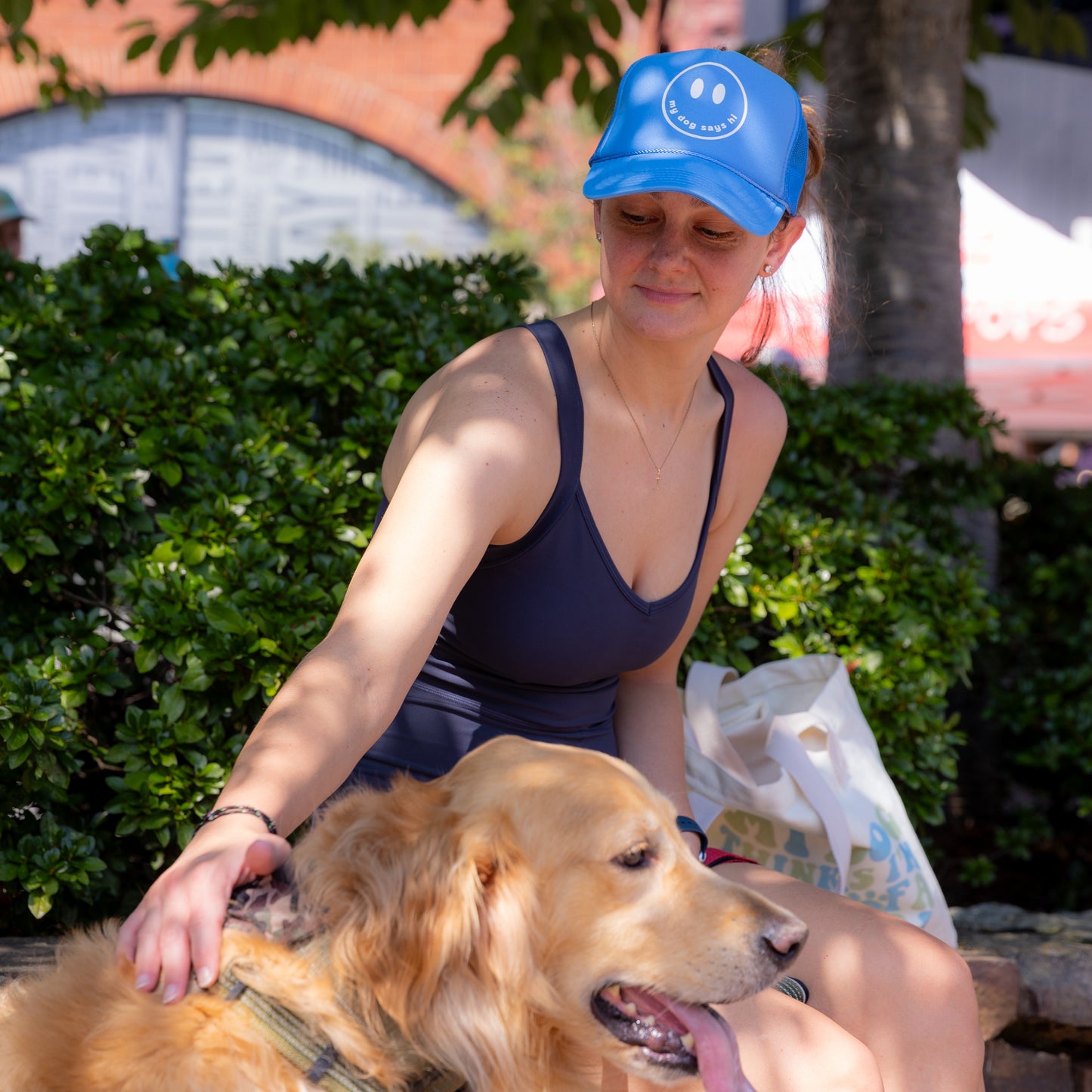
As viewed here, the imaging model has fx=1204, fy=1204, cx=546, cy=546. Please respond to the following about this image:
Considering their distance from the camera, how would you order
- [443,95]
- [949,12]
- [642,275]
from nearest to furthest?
[642,275], [949,12], [443,95]

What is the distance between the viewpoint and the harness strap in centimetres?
164

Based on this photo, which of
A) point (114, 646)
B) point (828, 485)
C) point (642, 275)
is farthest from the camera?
point (828, 485)

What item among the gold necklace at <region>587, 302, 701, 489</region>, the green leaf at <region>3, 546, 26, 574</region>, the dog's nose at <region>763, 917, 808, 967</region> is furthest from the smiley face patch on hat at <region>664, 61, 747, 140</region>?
the green leaf at <region>3, 546, 26, 574</region>

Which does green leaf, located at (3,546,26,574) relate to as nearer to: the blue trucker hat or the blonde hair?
the blue trucker hat

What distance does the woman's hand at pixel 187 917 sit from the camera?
155 centimetres

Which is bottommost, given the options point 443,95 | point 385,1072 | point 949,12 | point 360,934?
point 385,1072

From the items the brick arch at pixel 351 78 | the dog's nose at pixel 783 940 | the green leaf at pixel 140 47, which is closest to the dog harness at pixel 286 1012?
the dog's nose at pixel 783 940

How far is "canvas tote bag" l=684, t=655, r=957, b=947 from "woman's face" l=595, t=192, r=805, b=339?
1127 millimetres

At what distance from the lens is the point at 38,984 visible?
71.1 inches

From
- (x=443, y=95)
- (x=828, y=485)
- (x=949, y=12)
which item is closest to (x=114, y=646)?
(x=828, y=485)

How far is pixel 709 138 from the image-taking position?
2.26 m

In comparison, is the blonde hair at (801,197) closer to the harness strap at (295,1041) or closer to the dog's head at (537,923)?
the dog's head at (537,923)

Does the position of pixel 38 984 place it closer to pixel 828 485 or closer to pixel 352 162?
pixel 828 485

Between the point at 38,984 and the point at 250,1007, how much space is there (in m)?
0.39
